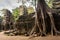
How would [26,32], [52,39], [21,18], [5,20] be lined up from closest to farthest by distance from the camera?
[52,39], [26,32], [21,18], [5,20]

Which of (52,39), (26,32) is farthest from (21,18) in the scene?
(52,39)

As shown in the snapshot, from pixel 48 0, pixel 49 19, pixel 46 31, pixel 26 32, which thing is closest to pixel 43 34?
pixel 46 31

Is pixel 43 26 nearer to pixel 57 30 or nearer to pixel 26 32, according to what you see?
pixel 57 30

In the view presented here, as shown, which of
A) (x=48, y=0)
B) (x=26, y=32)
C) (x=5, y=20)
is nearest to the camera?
(x=26, y=32)

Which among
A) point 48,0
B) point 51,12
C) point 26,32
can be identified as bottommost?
point 26,32

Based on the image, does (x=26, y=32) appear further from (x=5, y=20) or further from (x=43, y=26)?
(x=5, y=20)

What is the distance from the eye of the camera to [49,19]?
10539mm

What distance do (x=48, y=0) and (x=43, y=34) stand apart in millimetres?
5319

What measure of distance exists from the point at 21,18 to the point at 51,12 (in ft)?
9.56

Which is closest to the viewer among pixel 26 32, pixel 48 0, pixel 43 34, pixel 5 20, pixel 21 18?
pixel 43 34

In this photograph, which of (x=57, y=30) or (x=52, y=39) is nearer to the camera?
(x=52, y=39)

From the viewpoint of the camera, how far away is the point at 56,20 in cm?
1076

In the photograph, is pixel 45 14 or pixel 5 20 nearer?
pixel 45 14

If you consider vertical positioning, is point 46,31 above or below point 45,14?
below
